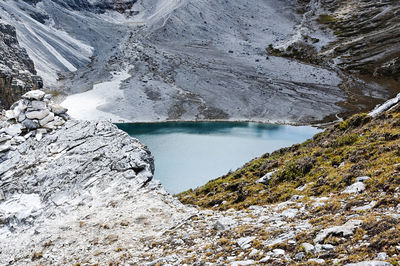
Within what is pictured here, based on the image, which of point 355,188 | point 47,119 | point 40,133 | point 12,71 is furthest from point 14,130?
point 12,71

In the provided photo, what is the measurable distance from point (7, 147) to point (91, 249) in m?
15.9

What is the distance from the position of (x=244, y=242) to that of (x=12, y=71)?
8209 cm

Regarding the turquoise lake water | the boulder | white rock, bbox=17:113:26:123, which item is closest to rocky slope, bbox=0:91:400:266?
the boulder

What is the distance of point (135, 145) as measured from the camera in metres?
26.0

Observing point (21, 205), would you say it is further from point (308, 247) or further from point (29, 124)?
point (308, 247)

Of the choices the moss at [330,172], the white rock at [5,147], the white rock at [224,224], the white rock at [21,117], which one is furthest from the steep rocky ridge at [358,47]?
the white rock at [224,224]

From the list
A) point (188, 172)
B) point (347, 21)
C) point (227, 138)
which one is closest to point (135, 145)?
point (188, 172)

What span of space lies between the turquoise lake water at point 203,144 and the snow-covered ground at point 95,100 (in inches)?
310

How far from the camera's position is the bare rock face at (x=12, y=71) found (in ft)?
236

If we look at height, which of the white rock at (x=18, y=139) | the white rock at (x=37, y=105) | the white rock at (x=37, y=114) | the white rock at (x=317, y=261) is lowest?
the white rock at (x=18, y=139)

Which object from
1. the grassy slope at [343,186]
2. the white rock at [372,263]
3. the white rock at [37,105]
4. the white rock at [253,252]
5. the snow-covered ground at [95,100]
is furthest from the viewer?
the snow-covered ground at [95,100]

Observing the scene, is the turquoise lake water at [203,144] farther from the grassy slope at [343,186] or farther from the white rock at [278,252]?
the white rock at [278,252]

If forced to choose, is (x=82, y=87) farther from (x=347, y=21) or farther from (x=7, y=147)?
(x=347, y=21)

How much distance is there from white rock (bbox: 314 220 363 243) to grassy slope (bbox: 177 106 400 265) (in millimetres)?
202
